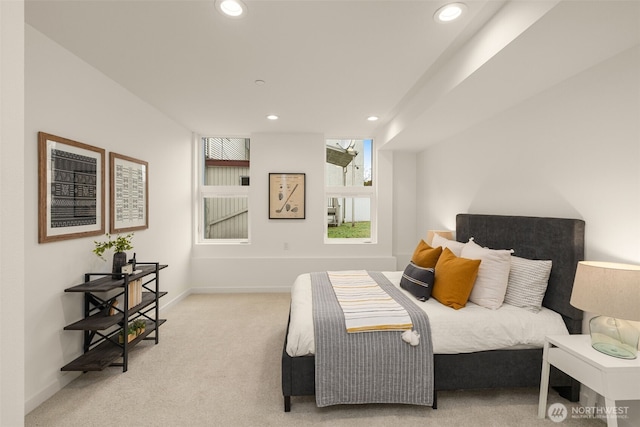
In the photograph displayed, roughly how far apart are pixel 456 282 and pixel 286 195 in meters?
3.08

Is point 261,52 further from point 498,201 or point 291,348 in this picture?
point 498,201

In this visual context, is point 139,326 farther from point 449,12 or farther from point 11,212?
point 449,12

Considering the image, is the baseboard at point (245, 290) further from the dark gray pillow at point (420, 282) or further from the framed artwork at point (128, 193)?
the dark gray pillow at point (420, 282)

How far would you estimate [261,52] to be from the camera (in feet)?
7.35

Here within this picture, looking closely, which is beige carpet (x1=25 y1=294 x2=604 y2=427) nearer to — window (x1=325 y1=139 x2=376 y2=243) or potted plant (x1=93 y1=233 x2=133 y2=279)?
potted plant (x1=93 y1=233 x2=133 y2=279)

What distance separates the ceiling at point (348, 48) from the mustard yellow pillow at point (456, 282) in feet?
4.55

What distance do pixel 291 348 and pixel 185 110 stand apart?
10.2 feet

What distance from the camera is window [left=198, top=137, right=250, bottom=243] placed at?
4.87 metres

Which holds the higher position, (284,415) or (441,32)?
(441,32)

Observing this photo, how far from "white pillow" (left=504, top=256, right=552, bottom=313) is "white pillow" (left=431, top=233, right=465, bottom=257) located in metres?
0.62

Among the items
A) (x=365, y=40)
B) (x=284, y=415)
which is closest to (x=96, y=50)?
(x=365, y=40)

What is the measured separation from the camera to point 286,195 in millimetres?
4750

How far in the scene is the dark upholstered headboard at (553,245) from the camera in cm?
201

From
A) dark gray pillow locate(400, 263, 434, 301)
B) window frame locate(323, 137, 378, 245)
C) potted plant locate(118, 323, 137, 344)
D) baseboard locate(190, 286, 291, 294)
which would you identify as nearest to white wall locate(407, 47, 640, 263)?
dark gray pillow locate(400, 263, 434, 301)
